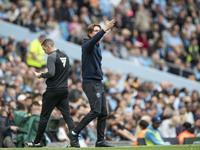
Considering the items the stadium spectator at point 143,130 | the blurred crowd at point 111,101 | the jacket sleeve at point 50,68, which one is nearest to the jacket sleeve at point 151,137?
the stadium spectator at point 143,130

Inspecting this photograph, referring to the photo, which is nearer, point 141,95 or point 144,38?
point 141,95

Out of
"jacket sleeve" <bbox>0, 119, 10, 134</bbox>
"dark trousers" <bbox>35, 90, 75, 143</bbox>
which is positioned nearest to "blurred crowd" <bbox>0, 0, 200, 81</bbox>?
"jacket sleeve" <bbox>0, 119, 10, 134</bbox>

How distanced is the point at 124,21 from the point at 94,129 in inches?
347

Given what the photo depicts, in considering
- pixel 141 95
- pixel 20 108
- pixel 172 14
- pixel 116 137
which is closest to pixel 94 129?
pixel 116 137

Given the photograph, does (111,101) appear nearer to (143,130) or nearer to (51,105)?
(143,130)

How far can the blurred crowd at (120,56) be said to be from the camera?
1412cm

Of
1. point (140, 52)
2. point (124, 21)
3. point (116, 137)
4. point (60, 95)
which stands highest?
point (124, 21)

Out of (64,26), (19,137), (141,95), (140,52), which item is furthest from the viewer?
(140,52)

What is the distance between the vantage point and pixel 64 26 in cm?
1953

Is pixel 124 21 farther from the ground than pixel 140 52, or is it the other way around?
pixel 124 21

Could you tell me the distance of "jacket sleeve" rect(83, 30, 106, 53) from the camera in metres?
9.26

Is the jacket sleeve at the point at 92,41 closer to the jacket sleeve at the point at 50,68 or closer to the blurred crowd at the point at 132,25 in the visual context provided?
the jacket sleeve at the point at 50,68

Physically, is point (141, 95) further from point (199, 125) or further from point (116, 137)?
point (116, 137)

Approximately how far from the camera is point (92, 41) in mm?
9359
